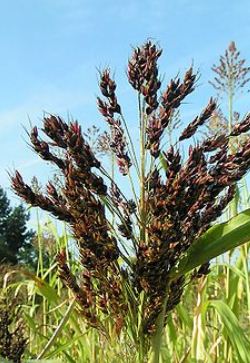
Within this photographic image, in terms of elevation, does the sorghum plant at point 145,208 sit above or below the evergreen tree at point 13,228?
below

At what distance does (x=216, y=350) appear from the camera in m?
2.37

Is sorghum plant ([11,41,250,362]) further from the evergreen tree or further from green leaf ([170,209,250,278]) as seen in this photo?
the evergreen tree

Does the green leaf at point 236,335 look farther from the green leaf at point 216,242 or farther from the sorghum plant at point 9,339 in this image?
the sorghum plant at point 9,339

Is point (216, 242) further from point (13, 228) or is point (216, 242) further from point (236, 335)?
point (13, 228)

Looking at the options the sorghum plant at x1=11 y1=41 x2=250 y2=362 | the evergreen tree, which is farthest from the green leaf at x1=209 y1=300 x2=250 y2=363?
the evergreen tree

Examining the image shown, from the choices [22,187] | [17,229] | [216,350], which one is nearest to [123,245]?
[22,187]

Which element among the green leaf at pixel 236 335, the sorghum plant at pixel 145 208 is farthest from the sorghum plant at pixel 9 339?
the green leaf at pixel 236 335

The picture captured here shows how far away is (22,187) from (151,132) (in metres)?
0.26

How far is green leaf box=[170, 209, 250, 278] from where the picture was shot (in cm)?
122

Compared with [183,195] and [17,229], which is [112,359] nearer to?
[183,195]

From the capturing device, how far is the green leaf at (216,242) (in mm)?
1222

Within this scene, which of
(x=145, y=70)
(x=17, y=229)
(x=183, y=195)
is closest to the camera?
(x=183, y=195)

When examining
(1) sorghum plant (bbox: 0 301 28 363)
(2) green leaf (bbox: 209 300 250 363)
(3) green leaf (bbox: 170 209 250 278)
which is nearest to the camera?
(1) sorghum plant (bbox: 0 301 28 363)

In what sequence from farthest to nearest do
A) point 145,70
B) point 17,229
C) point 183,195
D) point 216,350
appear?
point 17,229 → point 216,350 → point 145,70 → point 183,195
